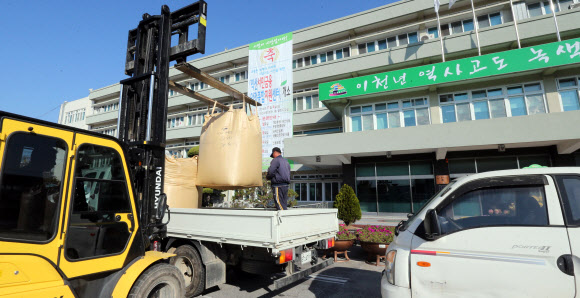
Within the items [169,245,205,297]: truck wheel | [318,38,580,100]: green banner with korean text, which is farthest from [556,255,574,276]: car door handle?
[318,38,580,100]: green banner with korean text

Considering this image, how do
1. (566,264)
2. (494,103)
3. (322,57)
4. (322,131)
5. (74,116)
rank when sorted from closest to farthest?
(566,264) → (494,103) → (322,131) → (322,57) → (74,116)

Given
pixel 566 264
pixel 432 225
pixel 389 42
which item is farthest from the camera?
pixel 389 42

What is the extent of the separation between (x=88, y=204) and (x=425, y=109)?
54.7 feet

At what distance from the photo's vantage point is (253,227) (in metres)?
3.68

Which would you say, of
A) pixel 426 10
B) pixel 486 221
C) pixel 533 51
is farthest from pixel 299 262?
pixel 426 10

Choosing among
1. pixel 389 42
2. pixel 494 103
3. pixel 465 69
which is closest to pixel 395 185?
pixel 494 103

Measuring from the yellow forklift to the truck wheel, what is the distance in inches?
30.7

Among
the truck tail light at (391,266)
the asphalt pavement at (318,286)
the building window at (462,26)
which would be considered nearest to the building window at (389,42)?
the building window at (462,26)

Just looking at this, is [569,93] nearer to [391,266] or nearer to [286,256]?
[391,266]

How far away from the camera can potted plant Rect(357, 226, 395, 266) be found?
21.4 ft

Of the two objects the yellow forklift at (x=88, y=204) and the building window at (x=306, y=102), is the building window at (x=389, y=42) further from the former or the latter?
the yellow forklift at (x=88, y=204)

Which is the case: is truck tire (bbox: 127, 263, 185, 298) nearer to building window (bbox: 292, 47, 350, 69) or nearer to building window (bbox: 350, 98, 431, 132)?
building window (bbox: 350, 98, 431, 132)

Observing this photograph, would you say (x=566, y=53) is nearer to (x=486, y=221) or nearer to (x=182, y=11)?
(x=486, y=221)

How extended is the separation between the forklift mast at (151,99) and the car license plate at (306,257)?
1937 millimetres
